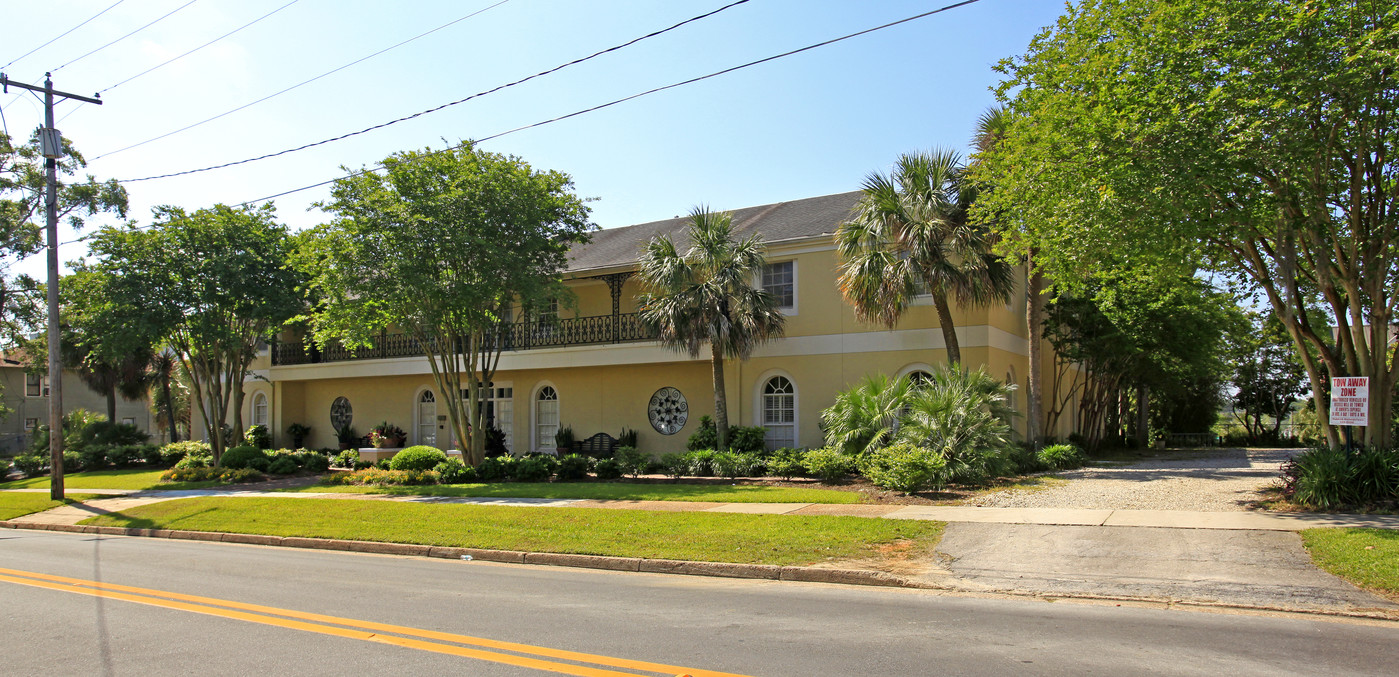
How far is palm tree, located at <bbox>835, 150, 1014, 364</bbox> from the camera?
63.5 ft

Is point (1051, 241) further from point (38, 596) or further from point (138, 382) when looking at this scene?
point (138, 382)

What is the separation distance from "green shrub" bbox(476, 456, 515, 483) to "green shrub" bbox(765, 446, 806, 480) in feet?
21.0

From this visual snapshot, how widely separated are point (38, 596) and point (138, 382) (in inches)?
1487

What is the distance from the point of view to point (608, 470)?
2091 cm

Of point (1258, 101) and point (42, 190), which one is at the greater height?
point (42, 190)

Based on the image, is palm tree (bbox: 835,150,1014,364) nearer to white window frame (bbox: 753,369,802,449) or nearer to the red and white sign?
white window frame (bbox: 753,369,802,449)

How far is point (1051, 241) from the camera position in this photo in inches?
547

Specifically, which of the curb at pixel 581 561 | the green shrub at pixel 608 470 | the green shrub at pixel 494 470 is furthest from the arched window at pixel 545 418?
the curb at pixel 581 561

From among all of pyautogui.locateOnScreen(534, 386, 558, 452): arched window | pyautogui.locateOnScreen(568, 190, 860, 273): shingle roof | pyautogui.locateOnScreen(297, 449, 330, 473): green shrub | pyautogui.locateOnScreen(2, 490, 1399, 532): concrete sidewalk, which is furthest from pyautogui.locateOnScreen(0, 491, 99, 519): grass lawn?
pyautogui.locateOnScreen(568, 190, 860, 273): shingle roof

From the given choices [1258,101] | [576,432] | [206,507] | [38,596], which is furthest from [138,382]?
[1258,101]

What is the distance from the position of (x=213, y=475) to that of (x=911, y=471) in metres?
19.8

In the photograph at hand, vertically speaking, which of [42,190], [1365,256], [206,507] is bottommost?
[206,507]

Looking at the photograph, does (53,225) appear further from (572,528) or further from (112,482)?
(572,528)

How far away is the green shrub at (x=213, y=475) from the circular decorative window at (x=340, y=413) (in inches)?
301
